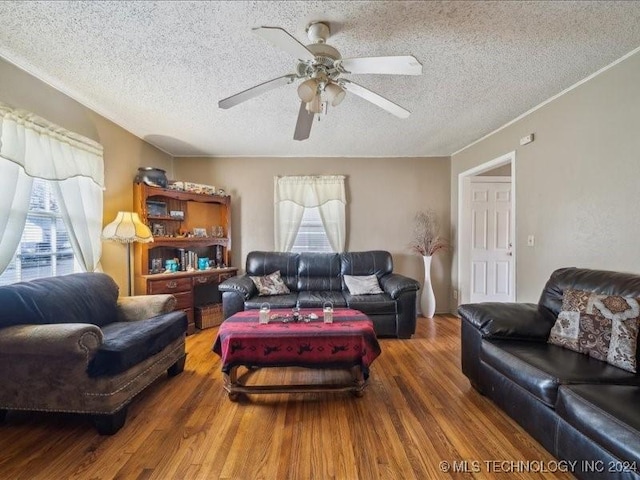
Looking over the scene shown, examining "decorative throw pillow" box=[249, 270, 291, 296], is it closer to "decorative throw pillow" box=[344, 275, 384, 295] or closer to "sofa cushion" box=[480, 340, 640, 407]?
"decorative throw pillow" box=[344, 275, 384, 295]

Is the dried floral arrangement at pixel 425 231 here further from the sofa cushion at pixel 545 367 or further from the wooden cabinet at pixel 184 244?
the wooden cabinet at pixel 184 244

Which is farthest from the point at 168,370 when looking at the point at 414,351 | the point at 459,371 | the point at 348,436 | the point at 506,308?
the point at 506,308

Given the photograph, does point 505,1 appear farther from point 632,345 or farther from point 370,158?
point 370,158

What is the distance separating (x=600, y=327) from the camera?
1.73m

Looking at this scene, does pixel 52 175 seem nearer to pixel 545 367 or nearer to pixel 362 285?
pixel 362 285

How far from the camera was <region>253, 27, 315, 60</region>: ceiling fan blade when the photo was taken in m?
1.35

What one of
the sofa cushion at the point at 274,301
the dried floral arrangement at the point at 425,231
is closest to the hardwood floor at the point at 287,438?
the sofa cushion at the point at 274,301

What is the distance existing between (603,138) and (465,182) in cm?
201

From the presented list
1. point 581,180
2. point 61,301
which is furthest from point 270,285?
point 581,180

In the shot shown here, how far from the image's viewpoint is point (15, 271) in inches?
88.4

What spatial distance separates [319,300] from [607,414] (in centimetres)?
260

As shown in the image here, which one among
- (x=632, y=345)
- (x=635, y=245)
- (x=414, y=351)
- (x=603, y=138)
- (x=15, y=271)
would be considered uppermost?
(x=603, y=138)

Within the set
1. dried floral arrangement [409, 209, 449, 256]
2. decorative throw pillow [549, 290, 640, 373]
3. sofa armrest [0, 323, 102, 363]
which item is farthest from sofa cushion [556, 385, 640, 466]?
dried floral arrangement [409, 209, 449, 256]

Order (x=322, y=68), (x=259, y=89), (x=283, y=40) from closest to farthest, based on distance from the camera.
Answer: (x=283, y=40), (x=322, y=68), (x=259, y=89)
